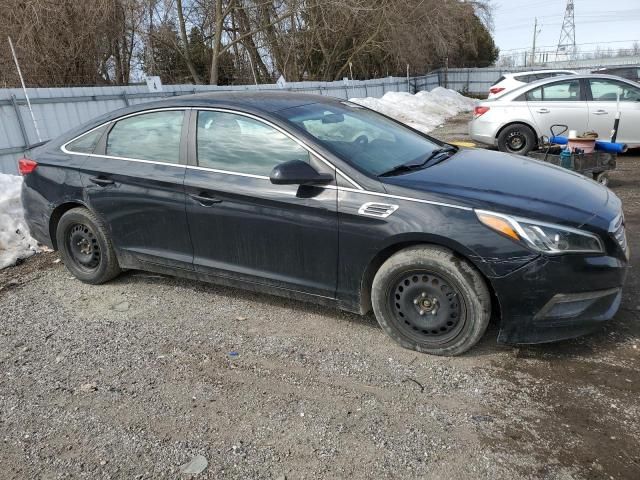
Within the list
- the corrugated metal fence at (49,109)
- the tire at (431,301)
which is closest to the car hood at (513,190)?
the tire at (431,301)

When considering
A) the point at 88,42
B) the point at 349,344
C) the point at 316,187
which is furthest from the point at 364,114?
the point at 88,42

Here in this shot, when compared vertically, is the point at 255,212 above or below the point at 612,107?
above

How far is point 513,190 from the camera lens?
330cm

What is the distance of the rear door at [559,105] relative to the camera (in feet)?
30.4

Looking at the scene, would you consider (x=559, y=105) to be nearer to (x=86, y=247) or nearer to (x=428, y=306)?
(x=428, y=306)

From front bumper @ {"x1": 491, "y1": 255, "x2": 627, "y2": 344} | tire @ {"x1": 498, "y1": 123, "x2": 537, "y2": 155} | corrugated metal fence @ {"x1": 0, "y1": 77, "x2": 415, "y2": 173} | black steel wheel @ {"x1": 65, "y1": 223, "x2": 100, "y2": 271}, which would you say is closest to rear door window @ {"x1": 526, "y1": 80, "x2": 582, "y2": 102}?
tire @ {"x1": 498, "y1": 123, "x2": 537, "y2": 155}

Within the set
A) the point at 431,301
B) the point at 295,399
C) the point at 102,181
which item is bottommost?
the point at 295,399

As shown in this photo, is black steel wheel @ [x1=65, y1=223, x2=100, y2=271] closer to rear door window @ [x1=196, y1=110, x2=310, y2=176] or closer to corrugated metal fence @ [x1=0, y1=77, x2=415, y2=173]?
rear door window @ [x1=196, y1=110, x2=310, y2=176]

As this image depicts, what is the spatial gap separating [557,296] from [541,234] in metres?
0.37

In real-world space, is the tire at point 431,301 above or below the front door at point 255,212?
below

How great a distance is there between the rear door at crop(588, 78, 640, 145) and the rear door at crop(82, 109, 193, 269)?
7942 millimetres

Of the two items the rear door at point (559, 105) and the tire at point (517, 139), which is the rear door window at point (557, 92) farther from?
the tire at point (517, 139)

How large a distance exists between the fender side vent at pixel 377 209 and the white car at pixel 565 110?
708 centimetres

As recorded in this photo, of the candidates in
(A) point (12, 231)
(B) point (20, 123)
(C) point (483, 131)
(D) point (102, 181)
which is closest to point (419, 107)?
(C) point (483, 131)
